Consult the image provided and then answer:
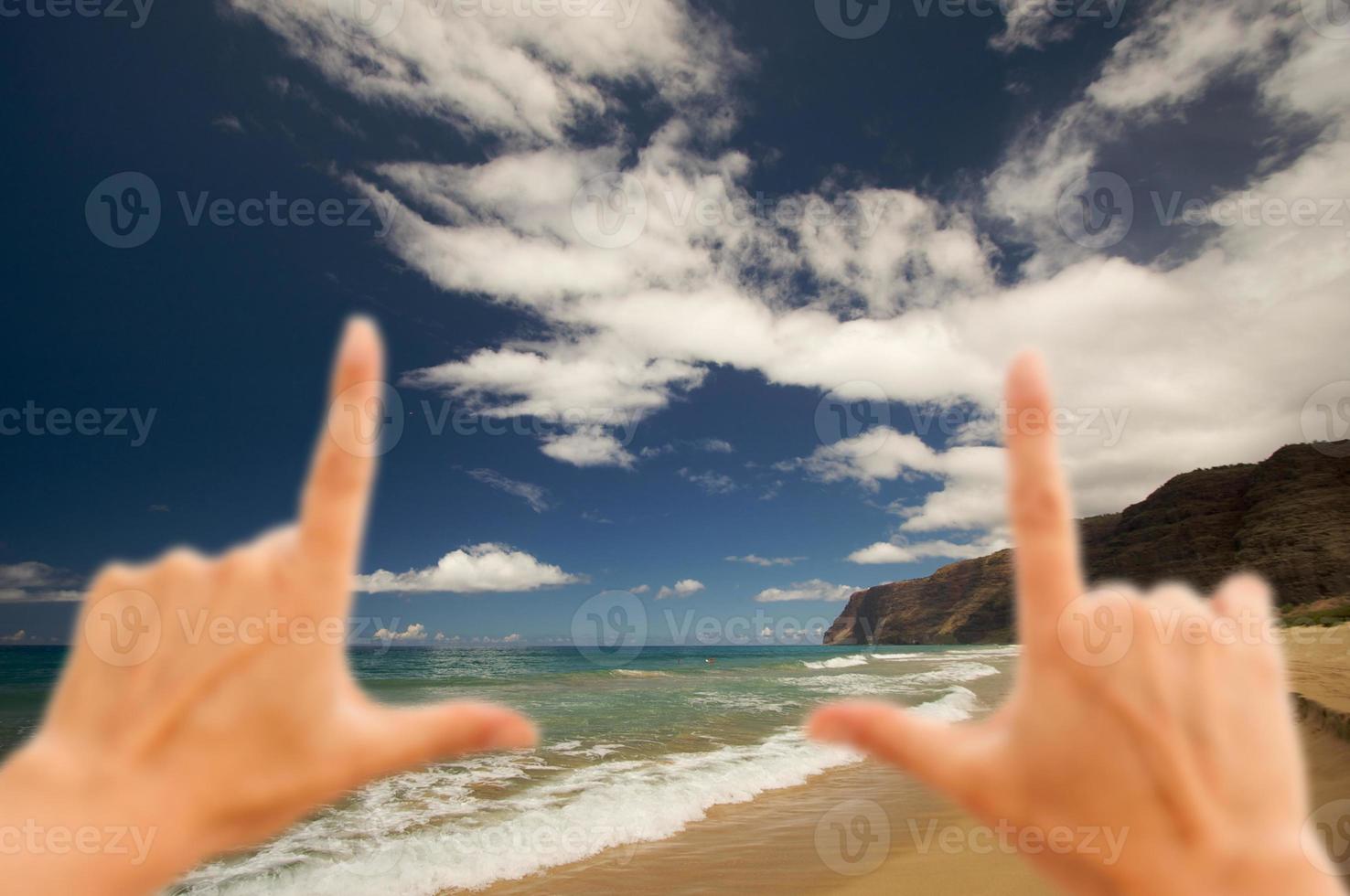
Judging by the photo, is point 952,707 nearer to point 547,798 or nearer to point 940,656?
point 547,798

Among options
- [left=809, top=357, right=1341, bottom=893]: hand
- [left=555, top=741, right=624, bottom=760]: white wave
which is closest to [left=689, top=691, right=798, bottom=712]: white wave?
[left=555, top=741, right=624, bottom=760]: white wave

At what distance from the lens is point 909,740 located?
1368mm

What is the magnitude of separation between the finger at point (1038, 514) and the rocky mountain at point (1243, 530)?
7233cm

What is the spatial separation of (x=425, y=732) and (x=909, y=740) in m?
1.01

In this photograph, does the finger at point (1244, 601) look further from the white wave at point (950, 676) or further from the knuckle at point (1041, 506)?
the white wave at point (950, 676)

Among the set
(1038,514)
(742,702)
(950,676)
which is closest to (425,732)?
(1038,514)

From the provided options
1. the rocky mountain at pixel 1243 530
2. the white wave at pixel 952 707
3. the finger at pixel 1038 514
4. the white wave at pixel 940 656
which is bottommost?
the white wave at pixel 940 656

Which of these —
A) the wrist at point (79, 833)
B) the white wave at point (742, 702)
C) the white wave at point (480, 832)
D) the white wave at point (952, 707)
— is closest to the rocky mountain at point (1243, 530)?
the white wave at point (952, 707)

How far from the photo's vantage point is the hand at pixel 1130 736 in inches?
46.1

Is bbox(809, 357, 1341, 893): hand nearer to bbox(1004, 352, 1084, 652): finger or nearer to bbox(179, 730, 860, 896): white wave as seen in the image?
bbox(1004, 352, 1084, 652): finger

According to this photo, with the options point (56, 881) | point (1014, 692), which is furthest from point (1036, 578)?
point (56, 881)

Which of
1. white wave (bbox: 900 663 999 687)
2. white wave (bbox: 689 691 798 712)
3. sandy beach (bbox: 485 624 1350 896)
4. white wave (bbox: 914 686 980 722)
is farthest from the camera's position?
white wave (bbox: 900 663 999 687)

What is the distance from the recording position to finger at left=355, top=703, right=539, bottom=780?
131 cm

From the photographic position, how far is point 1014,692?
1394mm
